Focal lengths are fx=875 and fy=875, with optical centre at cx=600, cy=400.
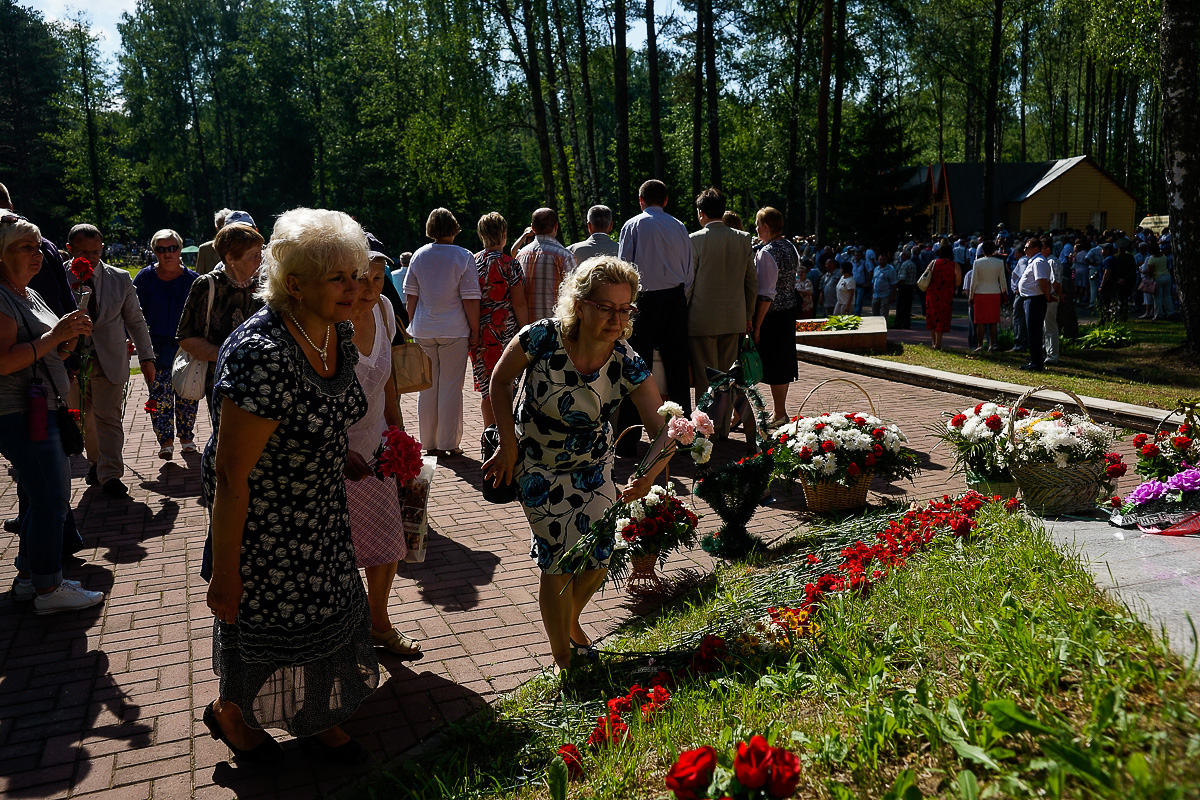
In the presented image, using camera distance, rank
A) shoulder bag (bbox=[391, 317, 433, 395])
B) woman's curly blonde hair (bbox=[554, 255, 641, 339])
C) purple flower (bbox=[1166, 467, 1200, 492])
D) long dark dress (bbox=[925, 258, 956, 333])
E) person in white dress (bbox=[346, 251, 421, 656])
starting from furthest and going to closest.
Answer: long dark dress (bbox=[925, 258, 956, 333])
shoulder bag (bbox=[391, 317, 433, 395])
purple flower (bbox=[1166, 467, 1200, 492])
person in white dress (bbox=[346, 251, 421, 656])
woman's curly blonde hair (bbox=[554, 255, 641, 339])

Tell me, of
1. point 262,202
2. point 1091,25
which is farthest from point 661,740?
point 262,202

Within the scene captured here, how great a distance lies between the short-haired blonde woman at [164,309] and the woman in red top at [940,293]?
11.6 m

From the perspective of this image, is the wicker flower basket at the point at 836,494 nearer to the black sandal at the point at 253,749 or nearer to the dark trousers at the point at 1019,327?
the black sandal at the point at 253,749

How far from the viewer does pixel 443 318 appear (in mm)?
7691

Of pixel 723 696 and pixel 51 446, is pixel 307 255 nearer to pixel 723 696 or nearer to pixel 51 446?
pixel 723 696

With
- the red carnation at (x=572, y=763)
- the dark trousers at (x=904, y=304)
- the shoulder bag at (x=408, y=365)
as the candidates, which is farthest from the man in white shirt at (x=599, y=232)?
the dark trousers at (x=904, y=304)

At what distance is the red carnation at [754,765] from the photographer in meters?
2.07

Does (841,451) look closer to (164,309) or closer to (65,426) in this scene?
(65,426)

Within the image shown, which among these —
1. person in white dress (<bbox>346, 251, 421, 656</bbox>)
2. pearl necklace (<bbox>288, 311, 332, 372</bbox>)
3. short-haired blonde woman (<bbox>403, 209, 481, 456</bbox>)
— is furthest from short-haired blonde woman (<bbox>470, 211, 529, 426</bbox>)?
pearl necklace (<bbox>288, 311, 332, 372</bbox>)

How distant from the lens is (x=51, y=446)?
4.43 metres

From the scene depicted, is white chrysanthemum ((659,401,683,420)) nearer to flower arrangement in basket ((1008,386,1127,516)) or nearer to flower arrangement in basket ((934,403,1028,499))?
flower arrangement in basket ((1008,386,1127,516))

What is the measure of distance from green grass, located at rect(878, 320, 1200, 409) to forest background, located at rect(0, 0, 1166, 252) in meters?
11.6

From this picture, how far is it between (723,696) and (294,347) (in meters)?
1.86

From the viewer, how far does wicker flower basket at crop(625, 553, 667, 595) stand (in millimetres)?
4742
